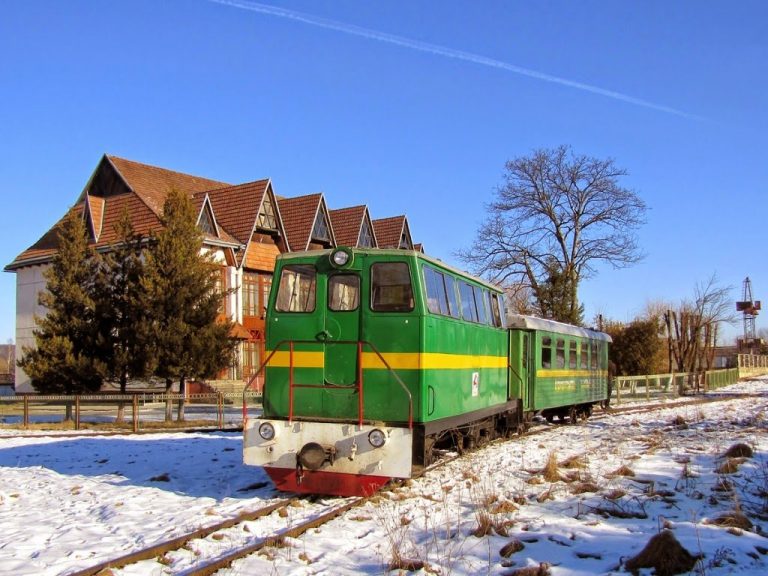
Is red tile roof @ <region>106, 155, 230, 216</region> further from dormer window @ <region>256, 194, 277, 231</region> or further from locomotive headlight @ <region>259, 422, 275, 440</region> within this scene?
locomotive headlight @ <region>259, 422, 275, 440</region>

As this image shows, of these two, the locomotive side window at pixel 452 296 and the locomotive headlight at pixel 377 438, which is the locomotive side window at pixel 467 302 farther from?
the locomotive headlight at pixel 377 438

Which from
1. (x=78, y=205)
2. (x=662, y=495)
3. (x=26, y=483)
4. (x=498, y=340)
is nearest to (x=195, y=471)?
(x=26, y=483)

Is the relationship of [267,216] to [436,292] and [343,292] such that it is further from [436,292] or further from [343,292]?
[436,292]

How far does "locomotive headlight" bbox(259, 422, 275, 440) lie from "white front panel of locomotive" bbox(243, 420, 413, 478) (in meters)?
0.03

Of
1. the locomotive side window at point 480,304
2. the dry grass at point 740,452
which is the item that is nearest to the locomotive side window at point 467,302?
the locomotive side window at point 480,304

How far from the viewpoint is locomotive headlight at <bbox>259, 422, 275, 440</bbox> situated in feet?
28.0

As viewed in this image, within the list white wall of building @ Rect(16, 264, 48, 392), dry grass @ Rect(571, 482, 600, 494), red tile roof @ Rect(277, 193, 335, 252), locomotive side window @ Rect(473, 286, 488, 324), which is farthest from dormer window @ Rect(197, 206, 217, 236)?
dry grass @ Rect(571, 482, 600, 494)

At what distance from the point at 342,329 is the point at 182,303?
1294 cm

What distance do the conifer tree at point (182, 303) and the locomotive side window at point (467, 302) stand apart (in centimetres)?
1177

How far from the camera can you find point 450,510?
25.7ft

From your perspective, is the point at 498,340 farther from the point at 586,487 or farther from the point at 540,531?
the point at 540,531

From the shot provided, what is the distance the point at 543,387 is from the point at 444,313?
7.07 meters

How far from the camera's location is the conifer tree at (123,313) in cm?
2039

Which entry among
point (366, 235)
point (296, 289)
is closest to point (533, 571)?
point (296, 289)
